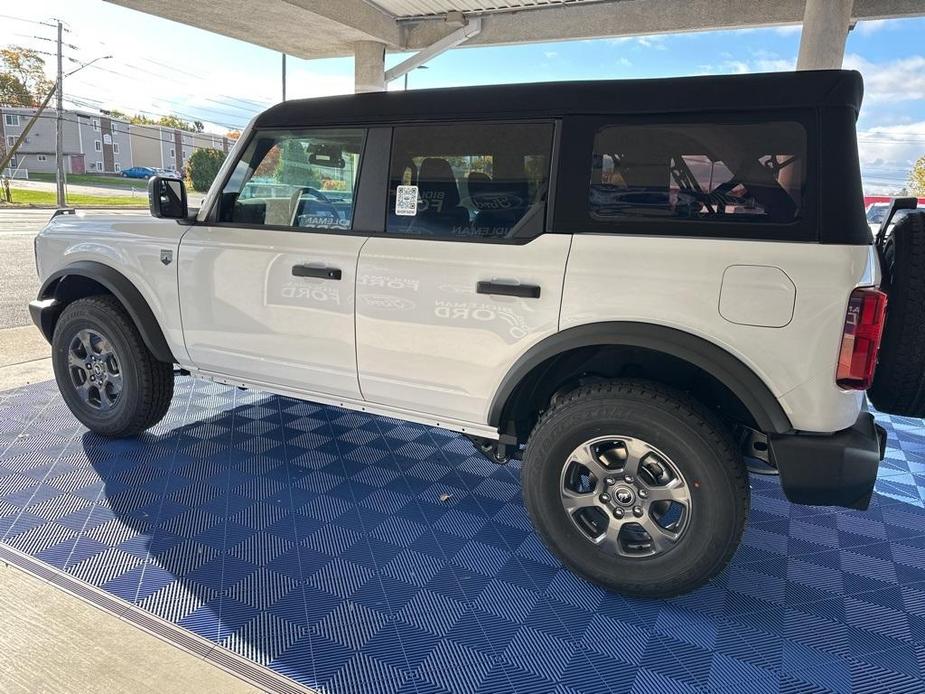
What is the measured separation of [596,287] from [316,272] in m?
1.31

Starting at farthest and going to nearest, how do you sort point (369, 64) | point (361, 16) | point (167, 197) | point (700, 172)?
point (369, 64) < point (361, 16) < point (167, 197) < point (700, 172)

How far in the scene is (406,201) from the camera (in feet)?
9.39

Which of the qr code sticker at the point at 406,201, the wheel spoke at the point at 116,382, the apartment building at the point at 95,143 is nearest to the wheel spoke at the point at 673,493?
the qr code sticker at the point at 406,201

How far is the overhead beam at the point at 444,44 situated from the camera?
941 centimetres

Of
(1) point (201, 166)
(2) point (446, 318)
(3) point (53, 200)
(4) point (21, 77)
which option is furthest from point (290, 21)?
(4) point (21, 77)

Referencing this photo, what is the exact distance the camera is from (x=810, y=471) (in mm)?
2225

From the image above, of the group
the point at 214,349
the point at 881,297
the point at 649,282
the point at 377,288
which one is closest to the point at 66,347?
the point at 214,349

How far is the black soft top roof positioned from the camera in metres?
2.17

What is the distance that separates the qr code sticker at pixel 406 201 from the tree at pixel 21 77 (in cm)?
4768

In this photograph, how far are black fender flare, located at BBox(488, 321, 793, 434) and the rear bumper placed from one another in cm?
8

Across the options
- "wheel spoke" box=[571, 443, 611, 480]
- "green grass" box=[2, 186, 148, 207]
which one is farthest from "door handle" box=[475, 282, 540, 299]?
"green grass" box=[2, 186, 148, 207]

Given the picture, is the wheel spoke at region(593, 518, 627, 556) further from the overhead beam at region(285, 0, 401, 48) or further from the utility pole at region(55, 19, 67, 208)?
the utility pole at region(55, 19, 67, 208)

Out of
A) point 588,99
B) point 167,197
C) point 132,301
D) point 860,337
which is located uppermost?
point 588,99

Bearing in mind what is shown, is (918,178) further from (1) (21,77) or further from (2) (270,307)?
(1) (21,77)
